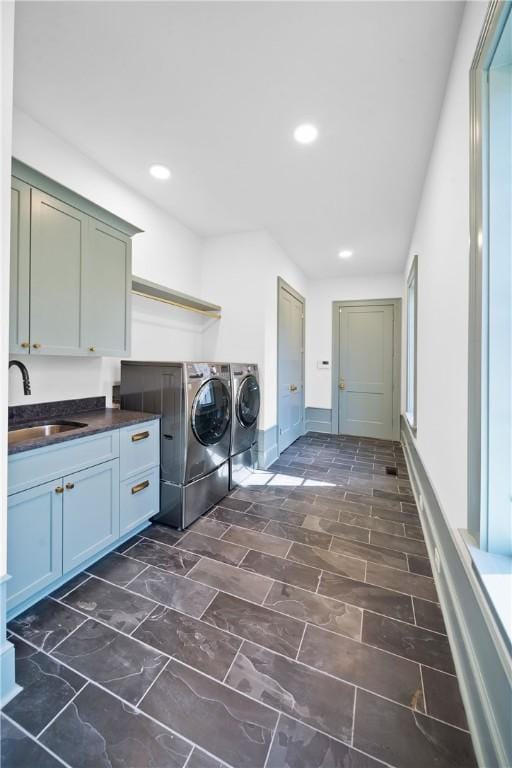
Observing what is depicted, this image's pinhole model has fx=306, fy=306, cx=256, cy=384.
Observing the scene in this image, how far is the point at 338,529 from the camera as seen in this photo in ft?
7.63

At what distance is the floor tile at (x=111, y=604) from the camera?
148 centimetres

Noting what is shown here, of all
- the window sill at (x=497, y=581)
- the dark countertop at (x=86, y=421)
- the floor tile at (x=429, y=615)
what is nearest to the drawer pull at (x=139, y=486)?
the dark countertop at (x=86, y=421)

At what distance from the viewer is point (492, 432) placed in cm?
100

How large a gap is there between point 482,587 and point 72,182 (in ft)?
10.4

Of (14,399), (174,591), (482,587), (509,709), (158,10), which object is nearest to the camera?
(509,709)

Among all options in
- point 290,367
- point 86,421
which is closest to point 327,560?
point 86,421

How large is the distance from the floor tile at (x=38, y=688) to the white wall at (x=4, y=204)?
21 centimetres

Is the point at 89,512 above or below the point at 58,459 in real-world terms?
below

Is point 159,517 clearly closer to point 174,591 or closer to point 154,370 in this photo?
point 174,591

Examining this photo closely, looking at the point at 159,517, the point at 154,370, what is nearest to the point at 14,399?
the point at 154,370

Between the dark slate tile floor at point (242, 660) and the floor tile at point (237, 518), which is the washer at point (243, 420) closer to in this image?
the floor tile at point (237, 518)

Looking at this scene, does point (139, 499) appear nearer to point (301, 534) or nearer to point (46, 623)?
point (46, 623)

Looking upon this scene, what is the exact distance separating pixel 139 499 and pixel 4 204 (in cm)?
179

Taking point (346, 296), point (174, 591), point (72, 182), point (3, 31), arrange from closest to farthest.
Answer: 1. point (3, 31)
2. point (174, 591)
3. point (72, 182)
4. point (346, 296)
